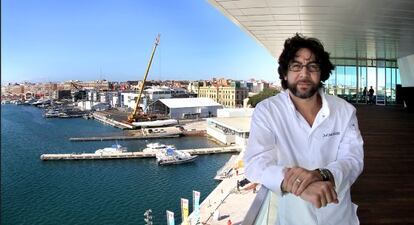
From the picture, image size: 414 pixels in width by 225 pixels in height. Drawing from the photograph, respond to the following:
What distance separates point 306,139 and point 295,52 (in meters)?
0.18

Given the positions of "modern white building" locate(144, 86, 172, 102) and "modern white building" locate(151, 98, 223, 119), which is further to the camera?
"modern white building" locate(144, 86, 172, 102)

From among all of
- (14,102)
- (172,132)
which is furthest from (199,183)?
(14,102)

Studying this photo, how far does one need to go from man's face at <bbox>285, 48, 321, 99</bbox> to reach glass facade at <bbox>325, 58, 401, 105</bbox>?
9722 mm

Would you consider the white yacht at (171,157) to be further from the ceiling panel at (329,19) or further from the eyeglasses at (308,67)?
the eyeglasses at (308,67)

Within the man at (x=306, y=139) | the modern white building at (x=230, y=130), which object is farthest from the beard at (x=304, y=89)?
the modern white building at (x=230, y=130)

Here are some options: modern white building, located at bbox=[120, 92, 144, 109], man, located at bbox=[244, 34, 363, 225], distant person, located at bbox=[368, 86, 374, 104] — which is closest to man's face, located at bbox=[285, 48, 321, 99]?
man, located at bbox=[244, 34, 363, 225]

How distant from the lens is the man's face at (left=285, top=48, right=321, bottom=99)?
787mm

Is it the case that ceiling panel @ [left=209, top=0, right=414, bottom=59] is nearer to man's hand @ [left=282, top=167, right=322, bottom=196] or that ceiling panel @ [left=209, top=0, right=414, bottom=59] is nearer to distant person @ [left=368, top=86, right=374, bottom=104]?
distant person @ [left=368, top=86, right=374, bottom=104]

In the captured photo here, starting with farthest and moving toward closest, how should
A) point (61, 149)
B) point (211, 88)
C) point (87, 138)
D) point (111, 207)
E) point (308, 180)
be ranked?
point (211, 88)
point (87, 138)
point (61, 149)
point (111, 207)
point (308, 180)

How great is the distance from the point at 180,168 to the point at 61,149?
341 inches

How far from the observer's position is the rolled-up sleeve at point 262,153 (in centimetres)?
66

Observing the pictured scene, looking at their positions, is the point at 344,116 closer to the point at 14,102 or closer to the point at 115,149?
the point at 115,149

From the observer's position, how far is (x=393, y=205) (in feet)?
6.05

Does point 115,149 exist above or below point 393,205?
below
